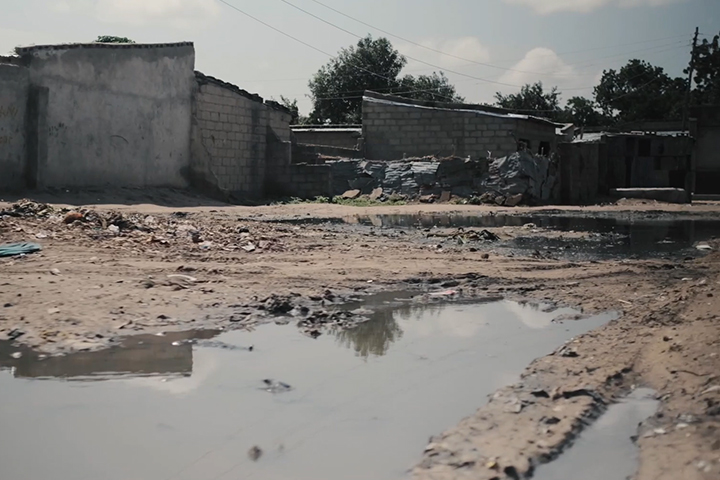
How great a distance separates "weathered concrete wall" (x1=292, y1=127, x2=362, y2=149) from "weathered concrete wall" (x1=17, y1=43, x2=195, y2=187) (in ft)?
31.8

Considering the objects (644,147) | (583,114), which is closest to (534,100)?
(583,114)

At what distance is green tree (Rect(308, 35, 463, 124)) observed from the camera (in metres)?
49.5

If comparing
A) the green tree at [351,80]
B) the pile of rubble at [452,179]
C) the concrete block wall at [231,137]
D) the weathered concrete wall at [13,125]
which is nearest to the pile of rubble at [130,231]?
the weathered concrete wall at [13,125]

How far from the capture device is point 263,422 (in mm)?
4133

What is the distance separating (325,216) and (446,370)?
12904 mm

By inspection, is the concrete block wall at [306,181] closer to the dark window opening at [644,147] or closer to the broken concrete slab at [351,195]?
the broken concrete slab at [351,195]

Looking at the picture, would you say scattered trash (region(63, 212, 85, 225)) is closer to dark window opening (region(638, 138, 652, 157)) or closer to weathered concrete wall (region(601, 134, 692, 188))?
weathered concrete wall (region(601, 134, 692, 188))

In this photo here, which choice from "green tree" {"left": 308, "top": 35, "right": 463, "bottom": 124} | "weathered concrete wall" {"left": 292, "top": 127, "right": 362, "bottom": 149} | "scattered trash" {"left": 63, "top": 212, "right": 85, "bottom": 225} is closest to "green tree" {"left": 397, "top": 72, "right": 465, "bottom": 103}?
"green tree" {"left": 308, "top": 35, "right": 463, "bottom": 124}

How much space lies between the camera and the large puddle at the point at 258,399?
143 inches

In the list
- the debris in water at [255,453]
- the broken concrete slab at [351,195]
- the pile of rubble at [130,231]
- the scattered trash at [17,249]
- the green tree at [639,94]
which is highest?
the green tree at [639,94]

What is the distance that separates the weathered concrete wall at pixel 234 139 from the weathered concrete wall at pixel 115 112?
408mm

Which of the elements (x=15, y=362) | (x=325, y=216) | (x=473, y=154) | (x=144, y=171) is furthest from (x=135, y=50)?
(x=15, y=362)

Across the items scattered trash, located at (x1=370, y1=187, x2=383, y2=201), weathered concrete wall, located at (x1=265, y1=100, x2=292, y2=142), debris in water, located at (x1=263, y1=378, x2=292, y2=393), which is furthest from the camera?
scattered trash, located at (x1=370, y1=187, x2=383, y2=201)

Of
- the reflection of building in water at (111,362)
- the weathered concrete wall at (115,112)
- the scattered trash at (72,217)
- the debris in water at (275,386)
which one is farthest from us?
the weathered concrete wall at (115,112)
